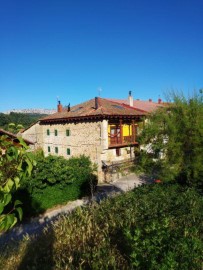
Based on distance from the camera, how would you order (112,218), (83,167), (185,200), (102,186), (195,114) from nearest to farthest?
1. (112,218)
2. (185,200)
3. (195,114)
4. (83,167)
5. (102,186)

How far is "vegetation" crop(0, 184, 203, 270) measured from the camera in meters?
4.72

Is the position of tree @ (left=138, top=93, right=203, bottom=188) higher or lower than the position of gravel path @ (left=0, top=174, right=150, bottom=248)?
higher

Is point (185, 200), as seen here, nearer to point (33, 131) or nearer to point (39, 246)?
point (39, 246)

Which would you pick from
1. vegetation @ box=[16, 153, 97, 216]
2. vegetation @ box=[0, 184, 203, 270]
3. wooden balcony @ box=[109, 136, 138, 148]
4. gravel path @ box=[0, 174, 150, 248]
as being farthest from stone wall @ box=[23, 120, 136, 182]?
vegetation @ box=[0, 184, 203, 270]

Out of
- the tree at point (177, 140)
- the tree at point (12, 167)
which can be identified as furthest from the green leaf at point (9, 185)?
the tree at point (177, 140)

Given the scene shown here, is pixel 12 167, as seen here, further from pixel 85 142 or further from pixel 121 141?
pixel 121 141

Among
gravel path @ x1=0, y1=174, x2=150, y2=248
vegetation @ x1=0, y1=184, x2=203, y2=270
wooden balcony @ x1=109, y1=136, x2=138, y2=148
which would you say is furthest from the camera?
wooden balcony @ x1=109, y1=136, x2=138, y2=148

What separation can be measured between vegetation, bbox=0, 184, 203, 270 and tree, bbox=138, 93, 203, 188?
2247mm

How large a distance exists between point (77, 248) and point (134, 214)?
2.06 metres

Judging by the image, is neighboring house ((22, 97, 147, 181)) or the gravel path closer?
the gravel path

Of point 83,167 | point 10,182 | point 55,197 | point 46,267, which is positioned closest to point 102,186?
point 83,167

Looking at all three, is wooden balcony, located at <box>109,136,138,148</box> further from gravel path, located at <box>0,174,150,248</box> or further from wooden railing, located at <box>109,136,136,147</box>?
gravel path, located at <box>0,174,150,248</box>

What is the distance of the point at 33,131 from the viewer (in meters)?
34.5

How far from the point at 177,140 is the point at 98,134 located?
13.5 meters
